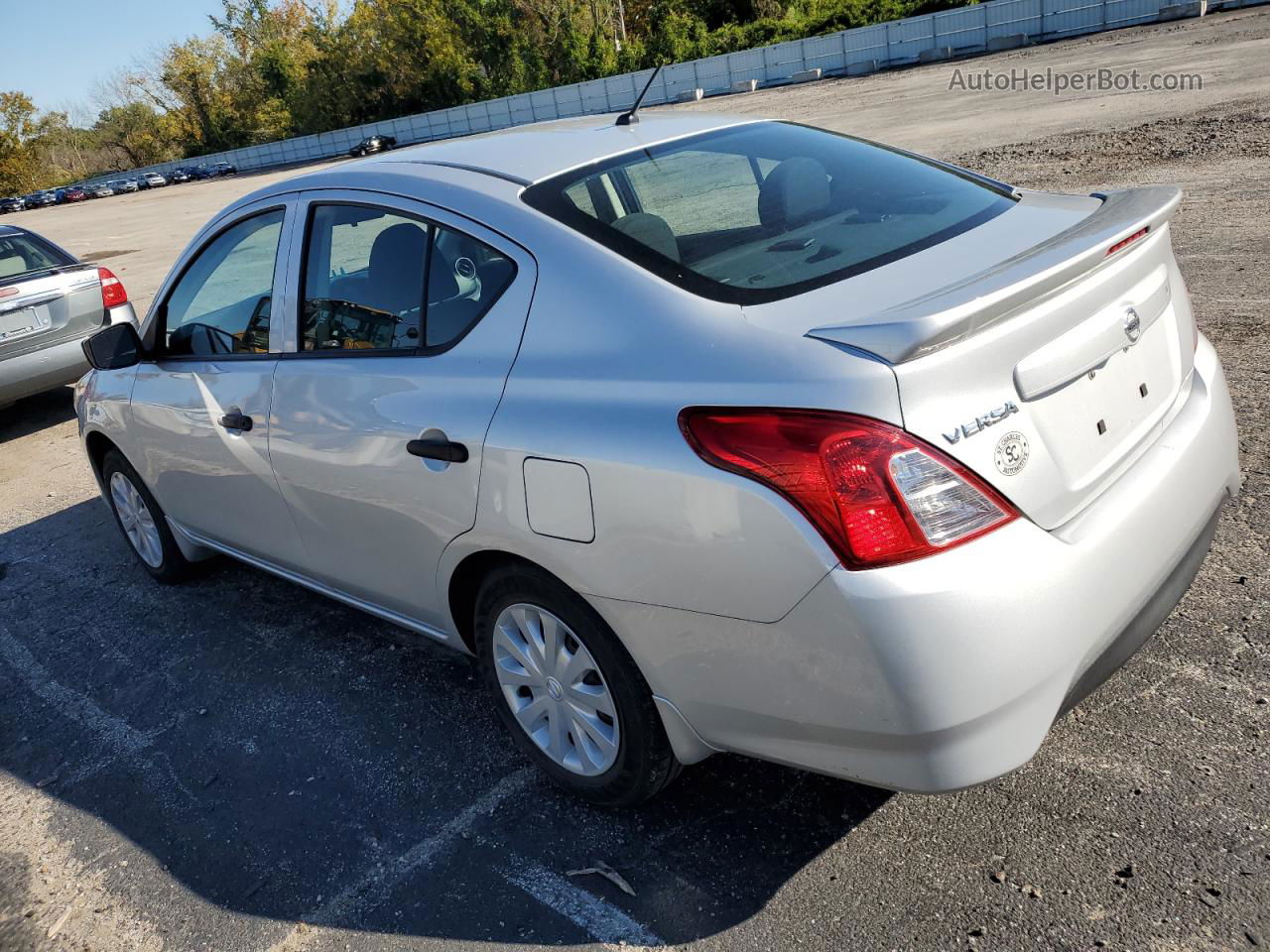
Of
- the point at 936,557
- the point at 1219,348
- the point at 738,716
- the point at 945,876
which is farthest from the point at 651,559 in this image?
the point at 1219,348

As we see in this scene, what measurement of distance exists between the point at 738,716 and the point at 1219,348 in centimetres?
425

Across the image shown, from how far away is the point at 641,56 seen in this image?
56.0 meters

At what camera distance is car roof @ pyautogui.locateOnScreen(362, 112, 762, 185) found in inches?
121

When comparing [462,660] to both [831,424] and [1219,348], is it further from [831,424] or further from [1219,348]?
[1219,348]

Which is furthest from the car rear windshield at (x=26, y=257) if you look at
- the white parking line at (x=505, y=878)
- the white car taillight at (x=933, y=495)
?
the white car taillight at (x=933, y=495)

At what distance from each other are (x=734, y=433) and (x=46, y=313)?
7.72 m

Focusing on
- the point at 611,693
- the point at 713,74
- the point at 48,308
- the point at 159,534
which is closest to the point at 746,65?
the point at 713,74

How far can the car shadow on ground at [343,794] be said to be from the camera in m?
2.64

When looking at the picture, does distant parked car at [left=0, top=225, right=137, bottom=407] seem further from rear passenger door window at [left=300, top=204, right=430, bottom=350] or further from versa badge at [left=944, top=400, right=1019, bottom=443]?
versa badge at [left=944, top=400, right=1019, bottom=443]

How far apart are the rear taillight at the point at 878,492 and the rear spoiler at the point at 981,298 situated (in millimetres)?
166

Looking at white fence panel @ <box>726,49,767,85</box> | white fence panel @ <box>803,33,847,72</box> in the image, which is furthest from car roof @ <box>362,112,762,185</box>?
white fence panel @ <box>726,49,767,85</box>

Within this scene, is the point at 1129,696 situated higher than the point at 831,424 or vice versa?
the point at 831,424

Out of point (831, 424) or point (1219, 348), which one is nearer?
point (831, 424)

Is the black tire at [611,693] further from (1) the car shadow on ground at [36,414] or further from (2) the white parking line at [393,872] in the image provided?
(1) the car shadow on ground at [36,414]
